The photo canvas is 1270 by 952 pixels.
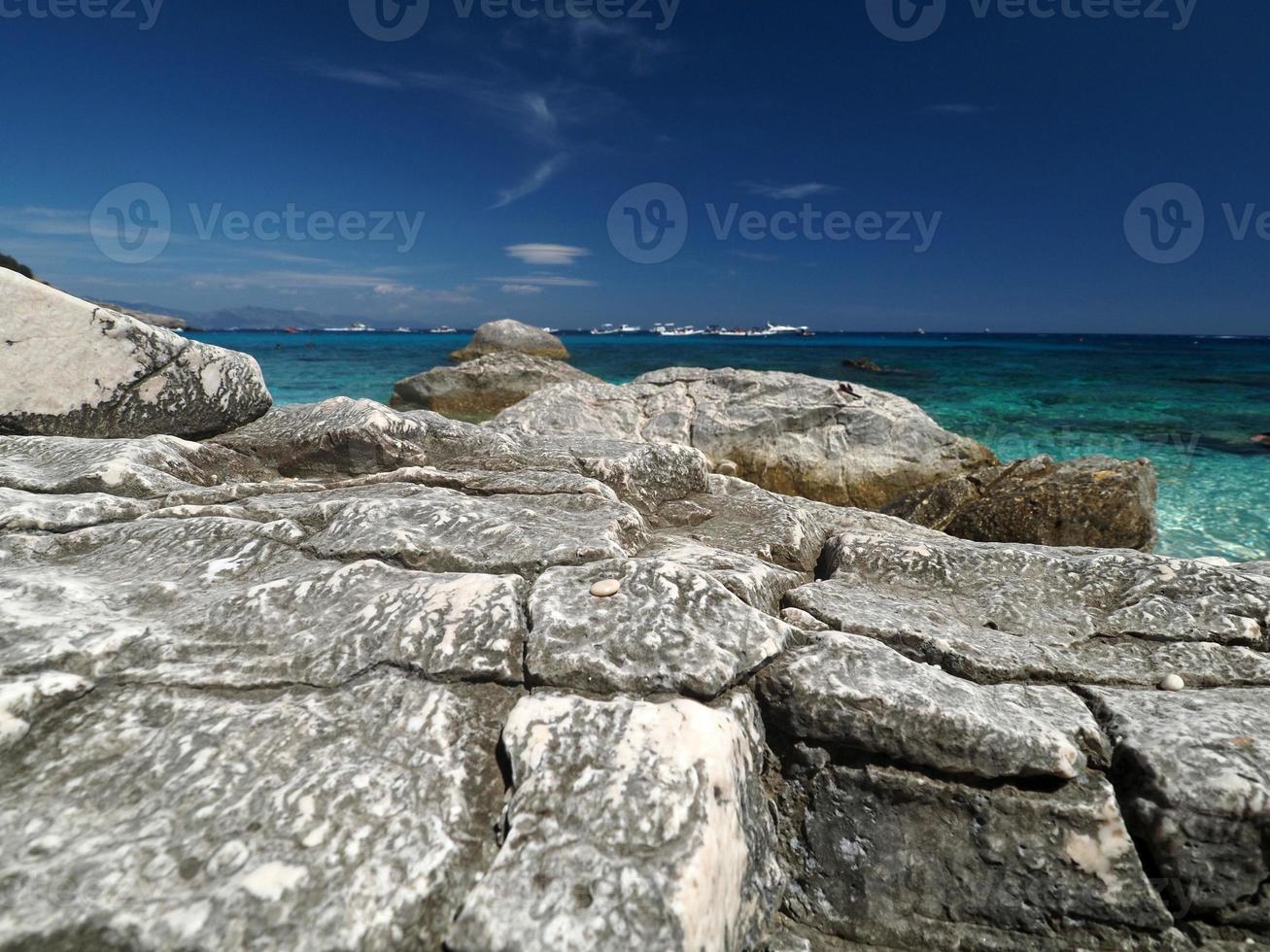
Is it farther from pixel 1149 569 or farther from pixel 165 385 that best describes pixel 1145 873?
pixel 165 385

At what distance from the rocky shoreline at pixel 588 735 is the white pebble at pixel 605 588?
0.02 m

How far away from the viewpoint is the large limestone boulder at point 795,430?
11242 millimetres

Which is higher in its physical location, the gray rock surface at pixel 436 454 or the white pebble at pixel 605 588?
the gray rock surface at pixel 436 454

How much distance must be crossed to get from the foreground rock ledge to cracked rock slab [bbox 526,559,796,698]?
0.6 inches

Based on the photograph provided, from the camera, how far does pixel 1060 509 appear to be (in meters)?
8.05

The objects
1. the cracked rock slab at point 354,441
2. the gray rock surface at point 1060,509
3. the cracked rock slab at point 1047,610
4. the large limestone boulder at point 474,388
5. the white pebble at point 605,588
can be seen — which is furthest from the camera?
the large limestone boulder at point 474,388

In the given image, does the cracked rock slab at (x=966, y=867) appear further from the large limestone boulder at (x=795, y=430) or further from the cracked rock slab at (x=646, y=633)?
the large limestone boulder at (x=795, y=430)

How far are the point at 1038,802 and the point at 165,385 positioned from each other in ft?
24.3

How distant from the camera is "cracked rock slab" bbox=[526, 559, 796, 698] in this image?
2848mm

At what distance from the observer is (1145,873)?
264cm

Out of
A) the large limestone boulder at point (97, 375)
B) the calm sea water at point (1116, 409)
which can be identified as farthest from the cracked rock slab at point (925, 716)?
the calm sea water at point (1116, 409)

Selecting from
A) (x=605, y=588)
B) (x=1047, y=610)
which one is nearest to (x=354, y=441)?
(x=605, y=588)

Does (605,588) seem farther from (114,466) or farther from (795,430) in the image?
(795,430)

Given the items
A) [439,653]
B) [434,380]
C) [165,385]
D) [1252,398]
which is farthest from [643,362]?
[439,653]
